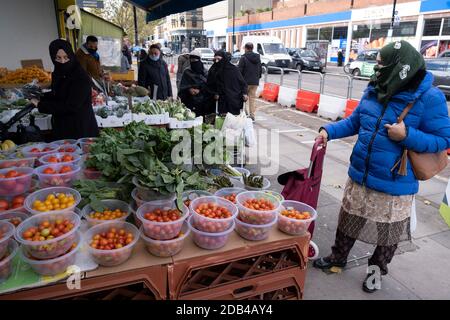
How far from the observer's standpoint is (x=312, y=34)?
33750 millimetres

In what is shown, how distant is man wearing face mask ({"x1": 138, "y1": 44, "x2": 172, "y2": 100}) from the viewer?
751 centimetres

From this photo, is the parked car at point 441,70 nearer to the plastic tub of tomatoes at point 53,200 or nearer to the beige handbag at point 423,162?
the beige handbag at point 423,162

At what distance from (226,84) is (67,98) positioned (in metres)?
3.14

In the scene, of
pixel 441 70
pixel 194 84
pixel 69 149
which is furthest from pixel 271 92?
pixel 69 149

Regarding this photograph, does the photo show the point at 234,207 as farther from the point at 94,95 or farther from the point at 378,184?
the point at 94,95

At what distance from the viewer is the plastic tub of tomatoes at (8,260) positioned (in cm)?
158

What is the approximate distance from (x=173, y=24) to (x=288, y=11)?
37519mm

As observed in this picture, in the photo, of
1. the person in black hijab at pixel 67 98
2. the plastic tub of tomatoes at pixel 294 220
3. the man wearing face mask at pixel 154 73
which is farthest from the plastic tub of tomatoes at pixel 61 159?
the man wearing face mask at pixel 154 73

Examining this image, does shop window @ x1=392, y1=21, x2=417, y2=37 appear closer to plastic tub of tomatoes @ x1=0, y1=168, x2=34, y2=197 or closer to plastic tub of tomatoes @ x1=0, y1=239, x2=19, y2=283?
plastic tub of tomatoes @ x1=0, y1=168, x2=34, y2=197

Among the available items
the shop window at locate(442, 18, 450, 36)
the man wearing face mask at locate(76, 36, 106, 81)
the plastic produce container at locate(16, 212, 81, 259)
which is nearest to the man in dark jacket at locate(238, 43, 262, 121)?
the man wearing face mask at locate(76, 36, 106, 81)

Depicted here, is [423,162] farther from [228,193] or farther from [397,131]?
[228,193]
